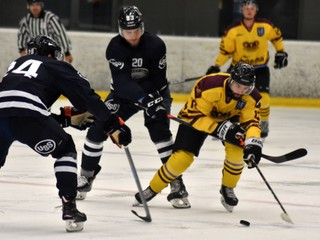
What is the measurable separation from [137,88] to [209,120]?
478 millimetres

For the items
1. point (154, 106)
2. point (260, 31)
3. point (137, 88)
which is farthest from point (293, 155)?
point (260, 31)

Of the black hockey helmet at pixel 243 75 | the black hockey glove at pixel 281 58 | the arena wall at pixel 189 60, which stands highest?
the black hockey helmet at pixel 243 75

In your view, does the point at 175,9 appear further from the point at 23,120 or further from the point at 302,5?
the point at 23,120

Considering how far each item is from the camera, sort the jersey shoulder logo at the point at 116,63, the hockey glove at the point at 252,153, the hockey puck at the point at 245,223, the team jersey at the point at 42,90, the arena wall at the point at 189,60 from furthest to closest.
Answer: the arena wall at the point at 189,60 < the jersey shoulder logo at the point at 116,63 < the hockey glove at the point at 252,153 < the hockey puck at the point at 245,223 < the team jersey at the point at 42,90

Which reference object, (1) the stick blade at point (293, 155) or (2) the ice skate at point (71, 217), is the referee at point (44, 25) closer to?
(1) the stick blade at point (293, 155)

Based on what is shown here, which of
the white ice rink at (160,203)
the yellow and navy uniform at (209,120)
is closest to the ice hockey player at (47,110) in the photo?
the white ice rink at (160,203)

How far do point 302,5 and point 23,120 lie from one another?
8.60 m

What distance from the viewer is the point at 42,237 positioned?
17.4 ft

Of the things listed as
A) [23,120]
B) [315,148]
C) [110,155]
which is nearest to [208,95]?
[23,120]

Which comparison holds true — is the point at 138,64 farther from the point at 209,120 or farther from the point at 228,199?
the point at 228,199

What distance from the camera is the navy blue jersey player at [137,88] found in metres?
6.34

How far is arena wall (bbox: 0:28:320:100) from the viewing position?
505 inches

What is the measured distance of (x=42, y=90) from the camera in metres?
5.33

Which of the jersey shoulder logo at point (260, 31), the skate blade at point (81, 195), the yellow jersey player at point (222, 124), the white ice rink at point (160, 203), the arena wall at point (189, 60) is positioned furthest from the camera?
the arena wall at point (189, 60)
